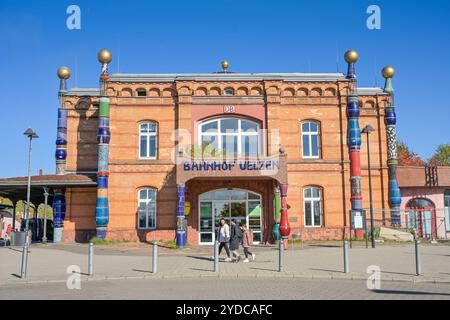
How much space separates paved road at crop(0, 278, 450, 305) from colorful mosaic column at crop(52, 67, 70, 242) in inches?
540

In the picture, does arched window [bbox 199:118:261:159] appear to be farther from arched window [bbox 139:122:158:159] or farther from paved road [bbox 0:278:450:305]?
paved road [bbox 0:278:450:305]

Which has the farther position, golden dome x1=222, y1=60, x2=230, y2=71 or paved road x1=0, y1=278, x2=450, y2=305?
golden dome x1=222, y1=60, x2=230, y2=71

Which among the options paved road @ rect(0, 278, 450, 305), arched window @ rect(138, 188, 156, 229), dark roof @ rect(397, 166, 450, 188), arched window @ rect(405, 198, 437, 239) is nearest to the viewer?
paved road @ rect(0, 278, 450, 305)

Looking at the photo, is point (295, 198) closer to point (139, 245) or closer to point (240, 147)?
point (240, 147)

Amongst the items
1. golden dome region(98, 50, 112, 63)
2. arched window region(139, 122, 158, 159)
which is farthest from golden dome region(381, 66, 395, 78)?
golden dome region(98, 50, 112, 63)

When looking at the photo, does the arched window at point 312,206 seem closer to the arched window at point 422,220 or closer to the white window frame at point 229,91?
the arched window at point 422,220

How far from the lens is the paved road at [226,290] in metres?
9.19

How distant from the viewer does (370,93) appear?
26.9 metres

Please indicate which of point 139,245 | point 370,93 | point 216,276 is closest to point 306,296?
point 216,276

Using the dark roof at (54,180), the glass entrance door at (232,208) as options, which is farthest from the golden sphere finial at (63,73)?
the glass entrance door at (232,208)

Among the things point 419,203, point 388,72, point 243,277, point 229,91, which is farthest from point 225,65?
point 243,277

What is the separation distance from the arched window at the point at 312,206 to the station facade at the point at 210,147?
0.18 feet

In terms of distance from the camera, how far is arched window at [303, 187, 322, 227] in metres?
25.2

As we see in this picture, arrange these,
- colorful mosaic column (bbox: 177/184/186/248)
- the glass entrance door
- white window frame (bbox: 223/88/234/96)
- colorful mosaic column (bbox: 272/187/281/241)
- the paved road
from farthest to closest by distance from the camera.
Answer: white window frame (bbox: 223/88/234/96), the glass entrance door, colorful mosaic column (bbox: 272/187/281/241), colorful mosaic column (bbox: 177/184/186/248), the paved road
